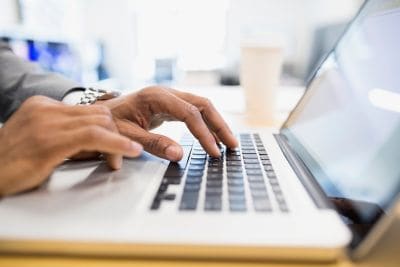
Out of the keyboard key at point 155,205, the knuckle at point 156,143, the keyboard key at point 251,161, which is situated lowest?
the keyboard key at point 251,161

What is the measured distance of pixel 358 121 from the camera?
0.42m

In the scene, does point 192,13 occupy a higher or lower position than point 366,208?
higher

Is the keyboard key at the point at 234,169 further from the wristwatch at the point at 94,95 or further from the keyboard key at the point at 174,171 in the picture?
the wristwatch at the point at 94,95

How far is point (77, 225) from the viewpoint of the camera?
Result: 9.6 inches

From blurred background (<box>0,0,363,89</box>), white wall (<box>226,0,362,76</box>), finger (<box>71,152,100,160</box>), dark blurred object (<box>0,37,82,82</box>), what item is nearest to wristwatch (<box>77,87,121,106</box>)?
finger (<box>71,152,100,160</box>)

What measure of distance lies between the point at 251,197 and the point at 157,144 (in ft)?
0.51

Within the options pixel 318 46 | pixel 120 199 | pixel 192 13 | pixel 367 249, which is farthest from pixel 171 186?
pixel 192 13

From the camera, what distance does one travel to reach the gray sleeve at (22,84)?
627mm

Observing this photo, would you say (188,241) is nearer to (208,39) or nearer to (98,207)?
(98,207)

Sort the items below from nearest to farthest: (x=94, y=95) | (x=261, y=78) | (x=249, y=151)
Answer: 1. (x=249, y=151)
2. (x=94, y=95)
3. (x=261, y=78)

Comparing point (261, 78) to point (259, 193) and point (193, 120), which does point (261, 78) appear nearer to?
point (193, 120)

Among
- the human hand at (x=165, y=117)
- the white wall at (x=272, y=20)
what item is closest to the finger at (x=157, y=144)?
the human hand at (x=165, y=117)

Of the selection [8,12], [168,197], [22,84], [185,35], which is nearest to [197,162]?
[168,197]

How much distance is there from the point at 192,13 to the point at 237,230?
4179 mm
